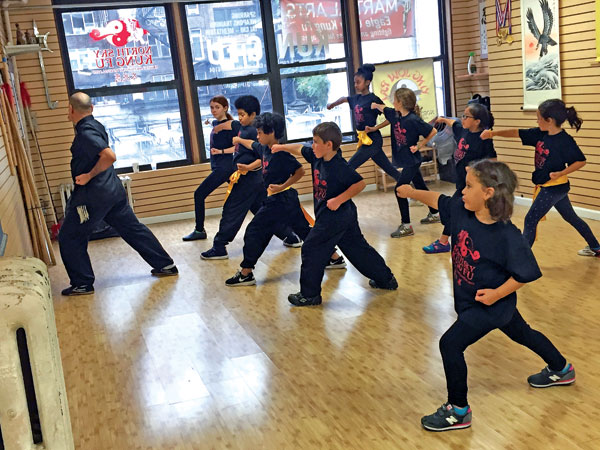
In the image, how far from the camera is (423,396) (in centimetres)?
363

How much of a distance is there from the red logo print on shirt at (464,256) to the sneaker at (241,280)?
9.76 feet

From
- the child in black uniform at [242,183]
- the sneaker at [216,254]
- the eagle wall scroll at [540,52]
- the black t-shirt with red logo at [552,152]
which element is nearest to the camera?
the black t-shirt with red logo at [552,152]

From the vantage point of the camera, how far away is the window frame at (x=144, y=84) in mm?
9141

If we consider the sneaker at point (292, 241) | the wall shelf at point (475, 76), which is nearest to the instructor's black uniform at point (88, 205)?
the sneaker at point (292, 241)

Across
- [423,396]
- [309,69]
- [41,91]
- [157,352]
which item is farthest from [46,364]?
[309,69]

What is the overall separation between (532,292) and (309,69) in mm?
5926

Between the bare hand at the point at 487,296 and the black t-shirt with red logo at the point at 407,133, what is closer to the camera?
the bare hand at the point at 487,296

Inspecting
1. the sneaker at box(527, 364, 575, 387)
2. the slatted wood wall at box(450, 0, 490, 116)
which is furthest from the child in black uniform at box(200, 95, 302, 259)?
the slatted wood wall at box(450, 0, 490, 116)

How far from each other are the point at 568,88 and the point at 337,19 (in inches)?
150

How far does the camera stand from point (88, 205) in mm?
5973

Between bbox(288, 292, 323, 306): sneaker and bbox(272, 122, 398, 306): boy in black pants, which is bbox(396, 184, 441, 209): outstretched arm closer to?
bbox(272, 122, 398, 306): boy in black pants

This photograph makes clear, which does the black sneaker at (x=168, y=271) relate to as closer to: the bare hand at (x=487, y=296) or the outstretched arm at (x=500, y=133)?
the outstretched arm at (x=500, y=133)

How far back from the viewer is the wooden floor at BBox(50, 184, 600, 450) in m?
3.33

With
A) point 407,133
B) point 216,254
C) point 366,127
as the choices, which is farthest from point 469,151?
point 216,254
